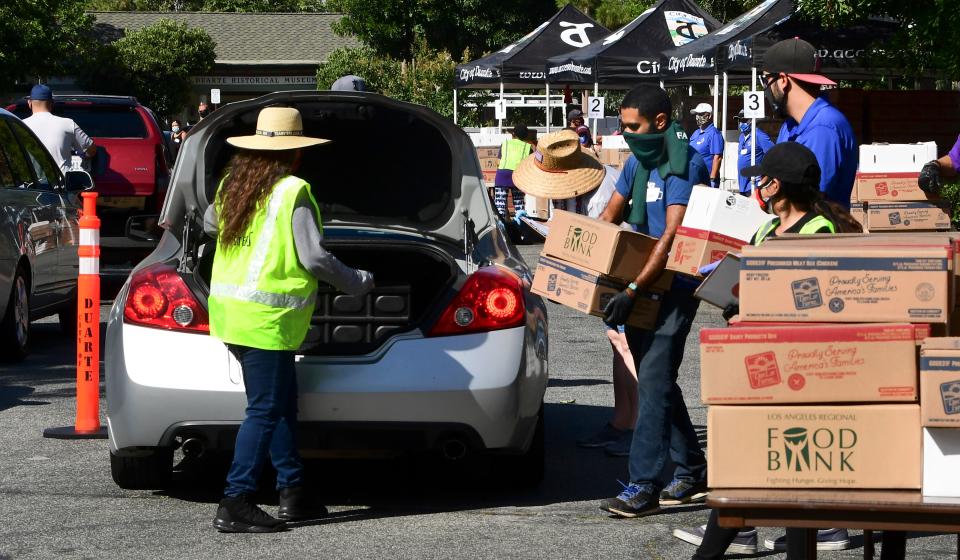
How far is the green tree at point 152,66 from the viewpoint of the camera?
60.1 meters

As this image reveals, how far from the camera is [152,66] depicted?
6162 centimetres

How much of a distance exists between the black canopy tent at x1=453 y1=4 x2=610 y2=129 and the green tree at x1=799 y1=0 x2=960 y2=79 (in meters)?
12.5

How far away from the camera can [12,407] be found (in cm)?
912

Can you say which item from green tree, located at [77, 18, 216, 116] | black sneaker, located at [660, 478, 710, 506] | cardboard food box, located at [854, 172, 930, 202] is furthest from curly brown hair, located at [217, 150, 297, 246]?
green tree, located at [77, 18, 216, 116]

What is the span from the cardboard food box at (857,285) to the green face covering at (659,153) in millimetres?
2626

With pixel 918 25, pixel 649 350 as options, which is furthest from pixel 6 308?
pixel 918 25

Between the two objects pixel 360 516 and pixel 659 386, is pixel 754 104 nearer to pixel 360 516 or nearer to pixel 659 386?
pixel 659 386

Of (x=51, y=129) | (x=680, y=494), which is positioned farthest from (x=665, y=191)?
(x=51, y=129)

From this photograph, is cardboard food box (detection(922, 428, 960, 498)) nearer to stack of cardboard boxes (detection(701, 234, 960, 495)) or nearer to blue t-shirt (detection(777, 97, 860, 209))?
stack of cardboard boxes (detection(701, 234, 960, 495))

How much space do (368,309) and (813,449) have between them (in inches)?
117

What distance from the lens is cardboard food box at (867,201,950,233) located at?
31.4 ft

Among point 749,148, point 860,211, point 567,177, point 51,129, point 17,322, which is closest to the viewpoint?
point 567,177

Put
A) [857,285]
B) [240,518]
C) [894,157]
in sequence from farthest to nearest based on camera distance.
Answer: [894,157]
[240,518]
[857,285]

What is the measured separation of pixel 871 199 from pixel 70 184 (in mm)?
5916
